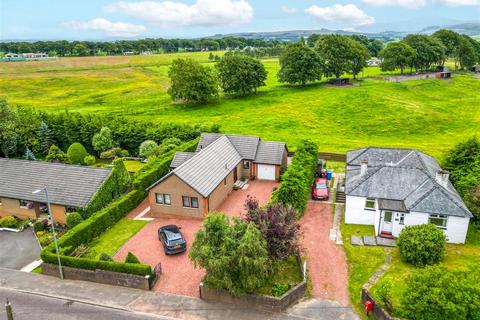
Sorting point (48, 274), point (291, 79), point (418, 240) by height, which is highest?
point (291, 79)

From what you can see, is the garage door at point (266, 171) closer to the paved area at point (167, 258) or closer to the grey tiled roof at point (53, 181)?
the paved area at point (167, 258)

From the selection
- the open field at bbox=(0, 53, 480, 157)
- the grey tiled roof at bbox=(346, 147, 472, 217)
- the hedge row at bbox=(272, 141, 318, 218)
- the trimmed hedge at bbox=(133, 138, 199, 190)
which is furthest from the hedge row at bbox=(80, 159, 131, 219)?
the open field at bbox=(0, 53, 480, 157)

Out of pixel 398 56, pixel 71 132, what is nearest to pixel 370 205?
pixel 71 132

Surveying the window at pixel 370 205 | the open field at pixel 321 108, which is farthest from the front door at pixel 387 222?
the open field at pixel 321 108

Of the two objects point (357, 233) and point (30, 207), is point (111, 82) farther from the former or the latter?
point (357, 233)

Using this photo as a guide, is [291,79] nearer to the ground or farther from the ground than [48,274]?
farther from the ground

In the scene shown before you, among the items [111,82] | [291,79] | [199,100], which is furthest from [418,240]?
[111,82]
